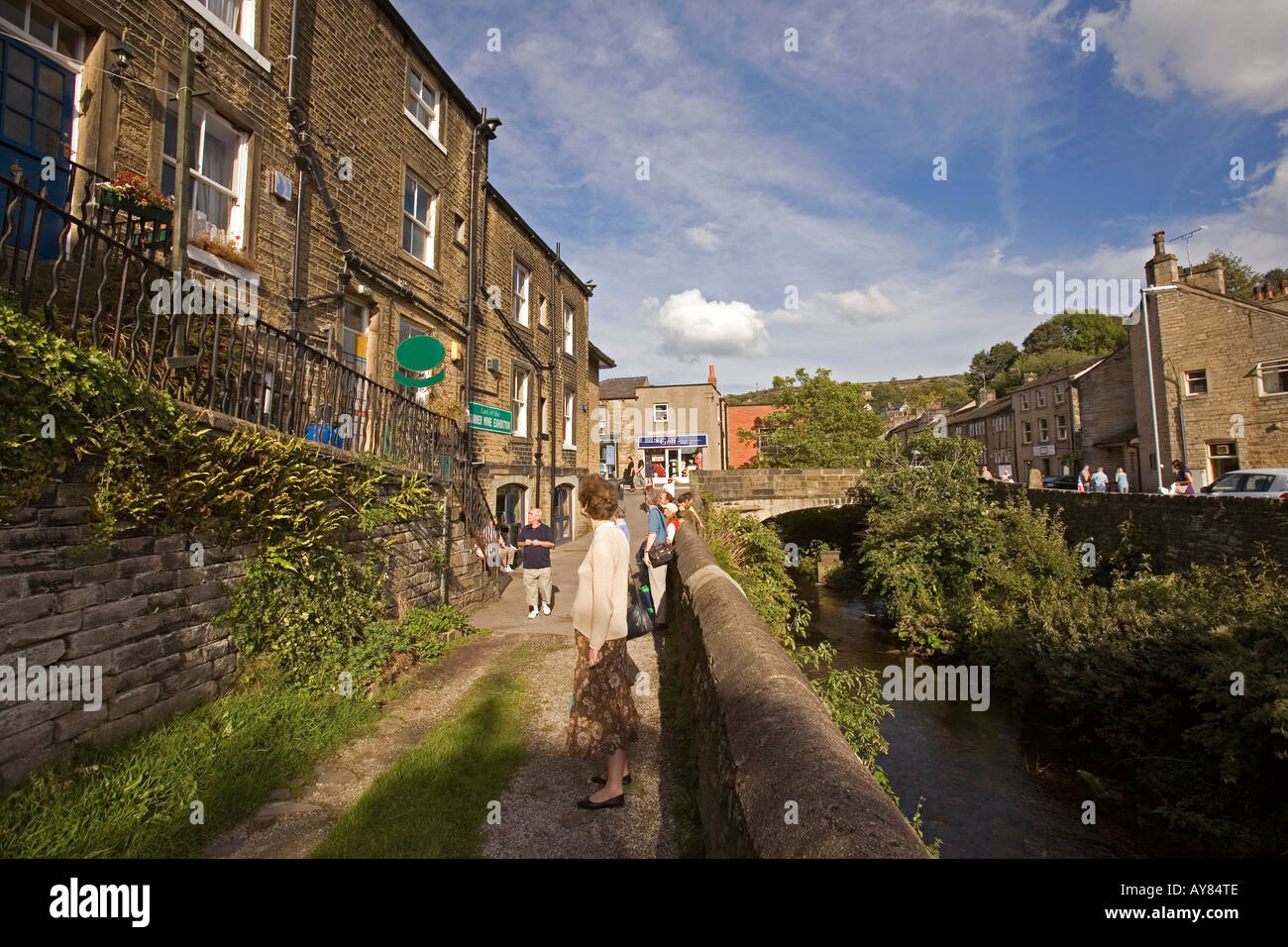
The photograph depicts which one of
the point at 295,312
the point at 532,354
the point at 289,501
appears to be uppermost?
the point at 532,354

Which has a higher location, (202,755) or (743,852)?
(743,852)

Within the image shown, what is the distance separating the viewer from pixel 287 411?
297 inches

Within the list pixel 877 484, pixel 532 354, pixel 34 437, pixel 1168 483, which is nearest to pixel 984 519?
pixel 877 484

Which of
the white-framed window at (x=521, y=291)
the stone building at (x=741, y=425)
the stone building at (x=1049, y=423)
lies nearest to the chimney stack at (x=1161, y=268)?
the stone building at (x=1049, y=423)

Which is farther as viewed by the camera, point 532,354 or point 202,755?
point 532,354

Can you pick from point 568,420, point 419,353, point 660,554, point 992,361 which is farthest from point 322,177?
point 992,361

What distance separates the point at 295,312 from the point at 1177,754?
1427cm

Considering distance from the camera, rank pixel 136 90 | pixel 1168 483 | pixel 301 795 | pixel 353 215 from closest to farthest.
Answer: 1. pixel 301 795
2. pixel 136 90
3. pixel 353 215
4. pixel 1168 483

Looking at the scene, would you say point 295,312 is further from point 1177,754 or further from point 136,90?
point 1177,754

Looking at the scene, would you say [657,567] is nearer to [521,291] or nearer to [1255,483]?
[521,291]

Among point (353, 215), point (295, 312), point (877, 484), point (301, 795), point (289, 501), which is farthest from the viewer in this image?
point (877, 484)

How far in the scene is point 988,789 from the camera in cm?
923

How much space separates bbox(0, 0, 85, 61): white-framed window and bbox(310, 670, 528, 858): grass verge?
7628 mm

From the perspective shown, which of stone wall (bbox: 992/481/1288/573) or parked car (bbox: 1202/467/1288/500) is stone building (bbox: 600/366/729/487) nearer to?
stone wall (bbox: 992/481/1288/573)
